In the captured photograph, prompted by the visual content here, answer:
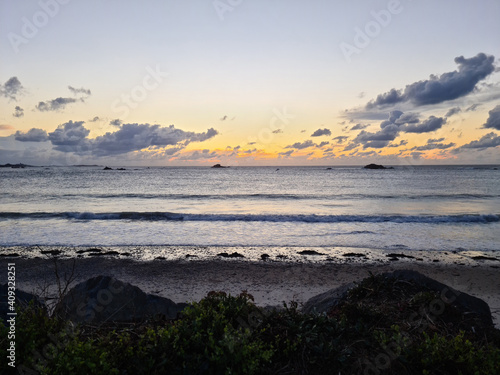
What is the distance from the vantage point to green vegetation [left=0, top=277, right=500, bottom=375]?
250 centimetres

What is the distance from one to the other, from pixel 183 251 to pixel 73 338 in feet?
36.9

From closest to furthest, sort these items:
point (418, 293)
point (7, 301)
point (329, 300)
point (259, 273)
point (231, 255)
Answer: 1. point (418, 293)
2. point (7, 301)
3. point (329, 300)
4. point (259, 273)
5. point (231, 255)

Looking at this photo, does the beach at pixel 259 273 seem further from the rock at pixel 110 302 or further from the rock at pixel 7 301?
the rock at pixel 7 301

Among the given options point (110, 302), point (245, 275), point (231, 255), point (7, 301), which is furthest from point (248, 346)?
point (231, 255)

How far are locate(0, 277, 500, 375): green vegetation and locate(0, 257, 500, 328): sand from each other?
5.14 m

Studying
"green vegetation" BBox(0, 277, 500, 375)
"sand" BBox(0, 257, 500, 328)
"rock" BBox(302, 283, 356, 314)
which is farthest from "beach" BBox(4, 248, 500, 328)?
"green vegetation" BBox(0, 277, 500, 375)

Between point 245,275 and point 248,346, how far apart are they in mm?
8144

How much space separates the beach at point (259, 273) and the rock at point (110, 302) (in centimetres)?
357

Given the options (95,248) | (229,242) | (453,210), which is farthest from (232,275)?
(453,210)

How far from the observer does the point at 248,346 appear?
256 cm

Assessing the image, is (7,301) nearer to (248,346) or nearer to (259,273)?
(248,346)

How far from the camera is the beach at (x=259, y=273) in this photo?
922 cm

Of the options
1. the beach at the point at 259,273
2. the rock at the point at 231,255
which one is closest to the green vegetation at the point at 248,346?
the beach at the point at 259,273

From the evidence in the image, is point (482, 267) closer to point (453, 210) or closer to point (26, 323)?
point (26, 323)
